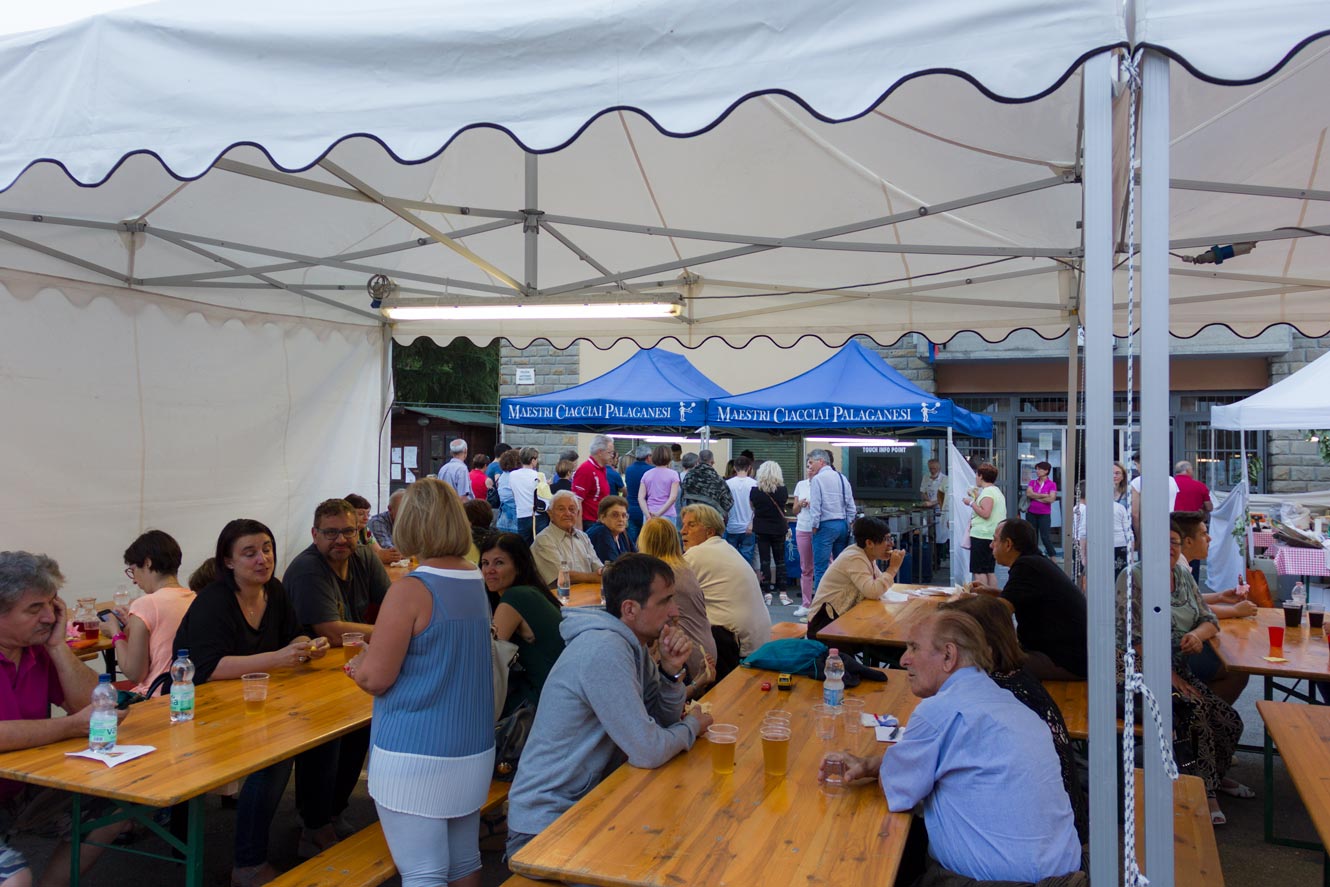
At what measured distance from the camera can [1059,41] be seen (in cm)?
192

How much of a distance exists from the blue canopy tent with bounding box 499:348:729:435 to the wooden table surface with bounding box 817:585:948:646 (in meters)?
3.80

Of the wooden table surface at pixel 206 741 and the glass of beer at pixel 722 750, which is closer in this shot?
the wooden table surface at pixel 206 741

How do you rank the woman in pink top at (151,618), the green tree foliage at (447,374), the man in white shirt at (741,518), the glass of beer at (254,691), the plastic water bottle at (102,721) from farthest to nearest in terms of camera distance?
the green tree foliage at (447,374), the man in white shirt at (741,518), the woman in pink top at (151,618), the glass of beer at (254,691), the plastic water bottle at (102,721)

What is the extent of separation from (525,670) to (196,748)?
51.8 inches

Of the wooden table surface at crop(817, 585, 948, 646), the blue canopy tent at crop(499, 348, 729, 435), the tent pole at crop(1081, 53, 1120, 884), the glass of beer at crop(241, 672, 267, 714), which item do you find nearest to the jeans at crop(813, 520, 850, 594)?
the blue canopy tent at crop(499, 348, 729, 435)

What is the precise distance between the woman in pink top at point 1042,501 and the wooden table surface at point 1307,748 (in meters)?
9.86

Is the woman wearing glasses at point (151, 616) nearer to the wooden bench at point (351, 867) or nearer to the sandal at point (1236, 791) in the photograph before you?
the wooden bench at point (351, 867)

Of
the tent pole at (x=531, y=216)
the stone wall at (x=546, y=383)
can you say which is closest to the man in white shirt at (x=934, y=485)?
the stone wall at (x=546, y=383)

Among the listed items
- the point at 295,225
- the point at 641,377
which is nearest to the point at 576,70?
the point at 295,225

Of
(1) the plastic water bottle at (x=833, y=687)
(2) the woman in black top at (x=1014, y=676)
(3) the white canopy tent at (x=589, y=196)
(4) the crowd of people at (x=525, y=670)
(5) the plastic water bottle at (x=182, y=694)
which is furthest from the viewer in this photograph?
(1) the plastic water bottle at (x=833, y=687)

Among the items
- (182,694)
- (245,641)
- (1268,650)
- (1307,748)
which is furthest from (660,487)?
(1307,748)

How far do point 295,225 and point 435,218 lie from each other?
88cm

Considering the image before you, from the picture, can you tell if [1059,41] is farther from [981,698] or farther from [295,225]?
[295,225]

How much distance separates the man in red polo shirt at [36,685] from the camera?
9.39 ft
